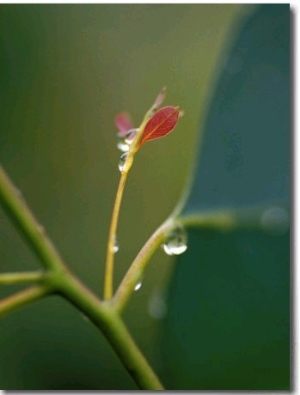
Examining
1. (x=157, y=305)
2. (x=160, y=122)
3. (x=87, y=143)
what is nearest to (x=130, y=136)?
(x=160, y=122)

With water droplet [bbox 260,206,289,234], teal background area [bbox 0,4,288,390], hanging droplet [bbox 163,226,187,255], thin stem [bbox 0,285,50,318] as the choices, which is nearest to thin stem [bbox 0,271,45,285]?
thin stem [bbox 0,285,50,318]

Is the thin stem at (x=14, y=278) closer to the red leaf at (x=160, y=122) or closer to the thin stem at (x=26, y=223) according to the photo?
the thin stem at (x=26, y=223)

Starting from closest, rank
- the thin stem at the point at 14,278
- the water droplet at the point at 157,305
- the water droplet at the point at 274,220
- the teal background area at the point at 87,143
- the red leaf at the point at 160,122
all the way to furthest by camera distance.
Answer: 1. the thin stem at the point at 14,278
2. the red leaf at the point at 160,122
3. the water droplet at the point at 274,220
4. the water droplet at the point at 157,305
5. the teal background area at the point at 87,143

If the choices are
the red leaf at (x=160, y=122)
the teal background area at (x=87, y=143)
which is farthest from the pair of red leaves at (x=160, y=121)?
the teal background area at (x=87, y=143)

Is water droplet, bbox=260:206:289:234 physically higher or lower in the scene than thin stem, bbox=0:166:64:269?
lower

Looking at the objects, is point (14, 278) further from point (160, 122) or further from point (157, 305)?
point (157, 305)

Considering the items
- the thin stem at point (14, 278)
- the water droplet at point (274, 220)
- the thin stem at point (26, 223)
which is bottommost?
the water droplet at point (274, 220)

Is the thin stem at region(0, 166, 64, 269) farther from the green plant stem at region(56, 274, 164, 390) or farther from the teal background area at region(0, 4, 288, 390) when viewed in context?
the teal background area at region(0, 4, 288, 390)
